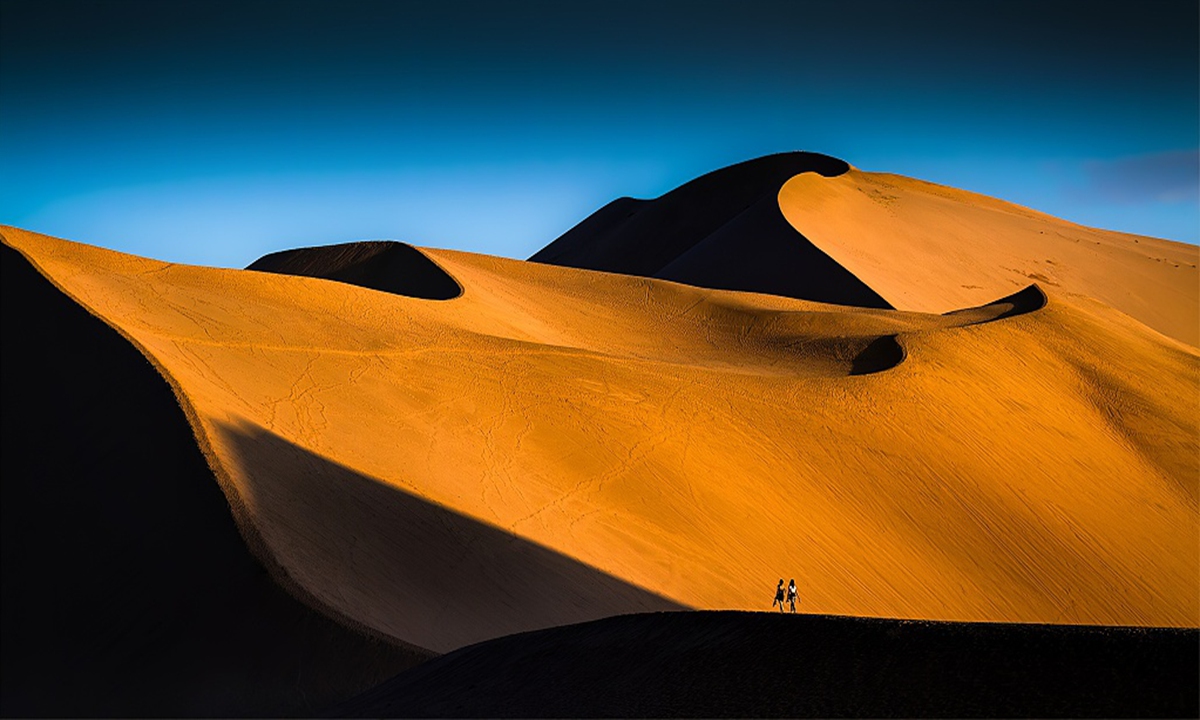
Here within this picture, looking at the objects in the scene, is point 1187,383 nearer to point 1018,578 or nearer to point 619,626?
point 1018,578

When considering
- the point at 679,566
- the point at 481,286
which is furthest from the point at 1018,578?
the point at 481,286

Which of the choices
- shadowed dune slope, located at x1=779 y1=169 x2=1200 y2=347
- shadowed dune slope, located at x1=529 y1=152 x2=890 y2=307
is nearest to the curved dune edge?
shadowed dune slope, located at x1=529 y1=152 x2=890 y2=307

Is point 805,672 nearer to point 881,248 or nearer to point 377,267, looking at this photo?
point 377,267

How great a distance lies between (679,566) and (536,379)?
5434 mm

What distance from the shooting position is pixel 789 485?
61.6ft

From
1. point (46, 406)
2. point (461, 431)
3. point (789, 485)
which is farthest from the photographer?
point (789, 485)

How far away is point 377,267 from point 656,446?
17389 mm

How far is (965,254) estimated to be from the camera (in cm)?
5300

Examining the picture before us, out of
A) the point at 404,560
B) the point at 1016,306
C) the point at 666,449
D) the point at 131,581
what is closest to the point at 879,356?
the point at 1016,306

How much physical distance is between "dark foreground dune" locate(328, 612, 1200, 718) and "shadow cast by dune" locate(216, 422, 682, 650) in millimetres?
2900

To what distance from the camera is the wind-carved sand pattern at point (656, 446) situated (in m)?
13.8

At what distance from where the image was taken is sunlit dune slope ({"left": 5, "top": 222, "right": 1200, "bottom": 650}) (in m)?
13.8

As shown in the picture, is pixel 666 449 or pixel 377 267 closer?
pixel 666 449

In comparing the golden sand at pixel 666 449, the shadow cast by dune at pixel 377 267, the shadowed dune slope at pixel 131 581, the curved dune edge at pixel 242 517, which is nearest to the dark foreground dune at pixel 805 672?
the shadowed dune slope at pixel 131 581
